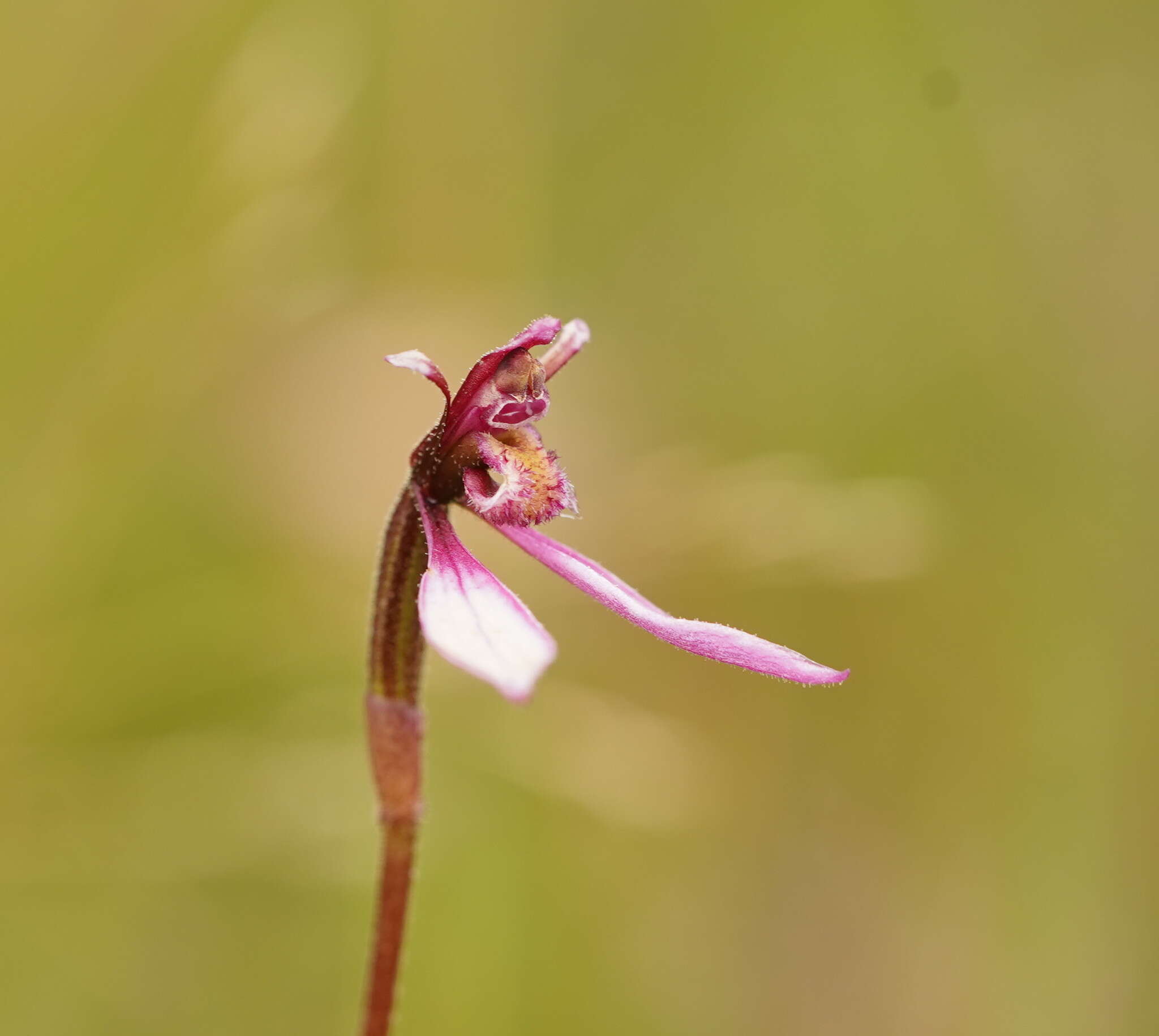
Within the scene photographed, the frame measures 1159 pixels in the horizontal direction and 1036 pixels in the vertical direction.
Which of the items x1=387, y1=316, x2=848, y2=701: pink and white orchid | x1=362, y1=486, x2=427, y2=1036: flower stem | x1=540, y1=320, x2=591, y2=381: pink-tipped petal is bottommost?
x1=362, y1=486, x2=427, y2=1036: flower stem

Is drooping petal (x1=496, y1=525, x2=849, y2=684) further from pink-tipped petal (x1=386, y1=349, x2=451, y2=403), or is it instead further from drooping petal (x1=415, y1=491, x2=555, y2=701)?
pink-tipped petal (x1=386, y1=349, x2=451, y2=403)

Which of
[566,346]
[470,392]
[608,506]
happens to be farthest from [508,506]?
[608,506]

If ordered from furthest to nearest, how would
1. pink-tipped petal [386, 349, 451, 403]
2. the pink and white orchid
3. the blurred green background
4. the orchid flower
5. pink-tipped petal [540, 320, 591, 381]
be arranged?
1. the blurred green background
2. pink-tipped petal [540, 320, 591, 381]
3. pink-tipped petal [386, 349, 451, 403]
4. the orchid flower
5. the pink and white orchid

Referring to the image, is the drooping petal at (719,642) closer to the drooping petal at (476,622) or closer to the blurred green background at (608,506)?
the drooping petal at (476,622)

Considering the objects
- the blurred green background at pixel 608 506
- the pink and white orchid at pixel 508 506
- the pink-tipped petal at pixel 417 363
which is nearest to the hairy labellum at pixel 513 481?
the pink and white orchid at pixel 508 506

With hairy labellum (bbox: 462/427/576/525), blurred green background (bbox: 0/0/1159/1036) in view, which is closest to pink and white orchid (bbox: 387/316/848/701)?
hairy labellum (bbox: 462/427/576/525)

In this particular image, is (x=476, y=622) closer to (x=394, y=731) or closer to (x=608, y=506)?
(x=394, y=731)

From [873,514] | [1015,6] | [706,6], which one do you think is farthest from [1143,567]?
[706,6]
